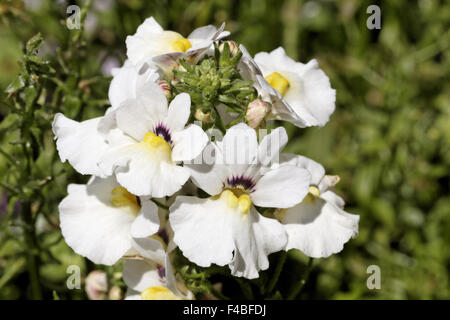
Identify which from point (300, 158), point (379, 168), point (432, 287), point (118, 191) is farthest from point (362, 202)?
point (118, 191)

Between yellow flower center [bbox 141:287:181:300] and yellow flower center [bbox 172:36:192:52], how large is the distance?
697 millimetres

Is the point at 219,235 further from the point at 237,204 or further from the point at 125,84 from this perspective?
the point at 125,84

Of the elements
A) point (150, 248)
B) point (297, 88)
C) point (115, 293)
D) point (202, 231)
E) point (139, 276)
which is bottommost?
point (115, 293)

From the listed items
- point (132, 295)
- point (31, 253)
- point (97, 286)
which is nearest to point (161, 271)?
point (132, 295)

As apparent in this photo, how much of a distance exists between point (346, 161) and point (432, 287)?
0.72 metres

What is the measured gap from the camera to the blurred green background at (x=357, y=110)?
8.25ft

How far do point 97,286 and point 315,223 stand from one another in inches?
29.4

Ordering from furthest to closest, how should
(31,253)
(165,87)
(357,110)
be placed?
1. (357,110)
2. (31,253)
3. (165,87)

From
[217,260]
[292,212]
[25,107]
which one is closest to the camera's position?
[217,260]

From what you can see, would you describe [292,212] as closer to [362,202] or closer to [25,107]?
[25,107]

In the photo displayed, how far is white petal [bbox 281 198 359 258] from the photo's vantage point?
5.24 ft

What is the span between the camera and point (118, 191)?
1660 mm

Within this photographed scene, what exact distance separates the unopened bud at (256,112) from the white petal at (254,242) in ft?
0.75

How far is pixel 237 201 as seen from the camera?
1.51 m
